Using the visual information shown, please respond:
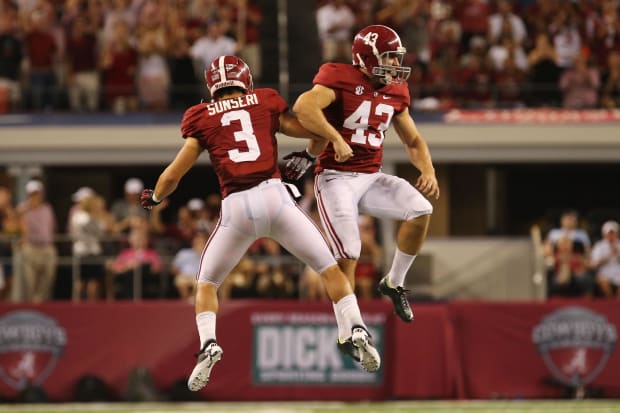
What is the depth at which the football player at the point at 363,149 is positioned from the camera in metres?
9.33

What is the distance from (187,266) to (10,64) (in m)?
4.46

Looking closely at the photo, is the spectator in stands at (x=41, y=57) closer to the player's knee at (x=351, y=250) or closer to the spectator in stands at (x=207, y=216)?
the spectator in stands at (x=207, y=216)

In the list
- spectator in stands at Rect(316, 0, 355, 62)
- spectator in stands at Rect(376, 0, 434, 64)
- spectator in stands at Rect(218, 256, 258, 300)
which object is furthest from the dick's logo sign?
spectator in stands at Rect(376, 0, 434, 64)

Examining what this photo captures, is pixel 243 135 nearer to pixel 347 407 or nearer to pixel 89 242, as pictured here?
pixel 347 407

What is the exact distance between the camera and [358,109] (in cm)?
946

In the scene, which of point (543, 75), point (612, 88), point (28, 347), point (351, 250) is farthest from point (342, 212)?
point (612, 88)

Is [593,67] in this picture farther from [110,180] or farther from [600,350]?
[110,180]

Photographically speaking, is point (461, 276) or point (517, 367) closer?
point (517, 367)

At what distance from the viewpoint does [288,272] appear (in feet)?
56.6

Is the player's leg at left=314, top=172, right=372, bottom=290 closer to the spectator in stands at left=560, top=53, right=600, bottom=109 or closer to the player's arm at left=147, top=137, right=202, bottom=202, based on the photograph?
the player's arm at left=147, top=137, right=202, bottom=202

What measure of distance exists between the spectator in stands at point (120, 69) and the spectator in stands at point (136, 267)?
2.91m

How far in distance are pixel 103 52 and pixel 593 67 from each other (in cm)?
696

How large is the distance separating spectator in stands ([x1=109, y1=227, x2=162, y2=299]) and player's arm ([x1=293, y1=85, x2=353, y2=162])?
7.89 metres

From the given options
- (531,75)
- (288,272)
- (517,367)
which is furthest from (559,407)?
(531,75)
